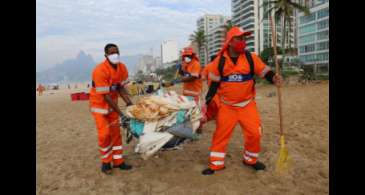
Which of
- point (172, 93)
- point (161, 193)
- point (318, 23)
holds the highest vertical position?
point (318, 23)

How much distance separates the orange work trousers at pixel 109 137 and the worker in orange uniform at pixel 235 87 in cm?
146

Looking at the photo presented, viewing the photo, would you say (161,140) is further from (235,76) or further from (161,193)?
(235,76)

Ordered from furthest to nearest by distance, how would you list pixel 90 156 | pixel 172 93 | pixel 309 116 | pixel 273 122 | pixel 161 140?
pixel 309 116, pixel 273 122, pixel 90 156, pixel 172 93, pixel 161 140

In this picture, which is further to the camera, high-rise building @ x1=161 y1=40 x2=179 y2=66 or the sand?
high-rise building @ x1=161 y1=40 x2=179 y2=66

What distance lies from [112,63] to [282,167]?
9.55 ft

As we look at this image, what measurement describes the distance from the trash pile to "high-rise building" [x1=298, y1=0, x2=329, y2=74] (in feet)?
149

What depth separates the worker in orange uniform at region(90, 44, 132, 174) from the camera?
3900 mm

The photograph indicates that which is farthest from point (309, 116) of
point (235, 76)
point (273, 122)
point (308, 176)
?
point (235, 76)

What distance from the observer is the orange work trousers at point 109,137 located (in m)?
3.99

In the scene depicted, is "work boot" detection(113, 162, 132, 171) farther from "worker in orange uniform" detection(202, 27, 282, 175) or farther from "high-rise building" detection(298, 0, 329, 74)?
"high-rise building" detection(298, 0, 329, 74)

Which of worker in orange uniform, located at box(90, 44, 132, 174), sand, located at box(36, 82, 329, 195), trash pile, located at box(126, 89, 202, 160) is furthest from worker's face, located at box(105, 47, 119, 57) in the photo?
sand, located at box(36, 82, 329, 195)

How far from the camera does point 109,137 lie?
4215 mm

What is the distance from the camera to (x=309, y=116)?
7.90 meters

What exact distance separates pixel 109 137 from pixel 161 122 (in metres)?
1.15
